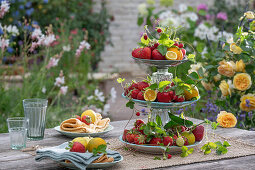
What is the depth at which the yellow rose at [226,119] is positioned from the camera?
2.19m

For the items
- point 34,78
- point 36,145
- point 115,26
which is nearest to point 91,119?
point 36,145

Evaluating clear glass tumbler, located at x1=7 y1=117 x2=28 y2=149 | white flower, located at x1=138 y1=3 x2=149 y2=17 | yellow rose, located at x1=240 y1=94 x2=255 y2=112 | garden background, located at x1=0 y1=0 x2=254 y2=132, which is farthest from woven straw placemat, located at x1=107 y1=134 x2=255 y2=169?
white flower, located at x1=138 y1=3 x2=149 y2=17

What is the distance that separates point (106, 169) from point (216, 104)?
1434 mm

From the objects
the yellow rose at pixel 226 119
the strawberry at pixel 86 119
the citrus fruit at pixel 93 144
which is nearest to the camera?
the citrus fruit at pixel 93 144

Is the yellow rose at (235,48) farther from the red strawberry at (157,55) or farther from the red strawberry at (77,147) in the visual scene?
the red strawberry at (77,147)

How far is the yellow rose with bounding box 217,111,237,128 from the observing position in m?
2.19

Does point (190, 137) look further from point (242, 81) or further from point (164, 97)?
point (242, 81)

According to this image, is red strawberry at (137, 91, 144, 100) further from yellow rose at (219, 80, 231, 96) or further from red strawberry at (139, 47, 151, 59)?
yellow rose at (219, 80, 231, 96)

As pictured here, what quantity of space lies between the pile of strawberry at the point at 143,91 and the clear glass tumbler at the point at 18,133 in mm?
444

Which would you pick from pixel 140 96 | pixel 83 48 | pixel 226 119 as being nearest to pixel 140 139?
pixel 140 96

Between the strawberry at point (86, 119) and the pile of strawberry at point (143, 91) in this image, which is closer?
the pile of strawberry at point (143, 91)

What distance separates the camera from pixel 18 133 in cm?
173

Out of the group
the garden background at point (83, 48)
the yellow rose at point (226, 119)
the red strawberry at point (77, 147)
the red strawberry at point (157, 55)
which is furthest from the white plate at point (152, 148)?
the garden background at point (83, 48)

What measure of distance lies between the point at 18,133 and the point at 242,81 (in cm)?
144
